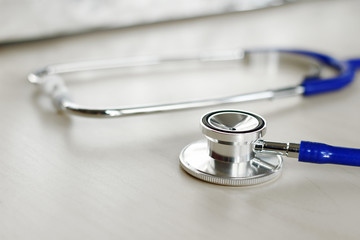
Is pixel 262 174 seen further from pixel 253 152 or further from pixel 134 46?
pixel 134 46

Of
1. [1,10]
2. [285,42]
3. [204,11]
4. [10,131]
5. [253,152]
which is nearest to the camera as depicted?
[253,152]

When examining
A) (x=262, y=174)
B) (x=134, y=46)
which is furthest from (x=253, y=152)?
(x=134, y=46)

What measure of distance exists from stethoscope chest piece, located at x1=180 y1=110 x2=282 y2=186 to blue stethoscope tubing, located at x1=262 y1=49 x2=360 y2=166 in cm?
5

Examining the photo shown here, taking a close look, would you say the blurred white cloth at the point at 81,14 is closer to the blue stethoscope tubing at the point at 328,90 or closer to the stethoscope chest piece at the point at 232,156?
the blue stethoscope tubing at the point at 328,90

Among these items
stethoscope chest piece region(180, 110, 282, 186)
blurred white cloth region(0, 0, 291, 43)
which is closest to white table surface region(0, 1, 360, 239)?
stethoscope chest piece region(180, 110, 282, 186)

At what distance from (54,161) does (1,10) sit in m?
0.82

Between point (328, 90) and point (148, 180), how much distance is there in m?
0.54

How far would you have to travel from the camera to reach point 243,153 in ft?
2.04

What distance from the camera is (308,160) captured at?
0.61 meters

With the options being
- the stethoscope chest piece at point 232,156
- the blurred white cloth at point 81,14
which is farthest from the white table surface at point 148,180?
the blurred white cloth at point 81,14

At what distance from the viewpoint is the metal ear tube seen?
60 cm

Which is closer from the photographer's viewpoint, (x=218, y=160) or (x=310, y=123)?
(x=218, y=160)

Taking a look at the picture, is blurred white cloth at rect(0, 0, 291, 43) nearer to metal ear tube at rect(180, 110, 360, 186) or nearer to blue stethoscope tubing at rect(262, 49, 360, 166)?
blue stethoscope tubing at rect(262, 49, 360, 166)

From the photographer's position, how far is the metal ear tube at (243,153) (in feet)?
1.97
